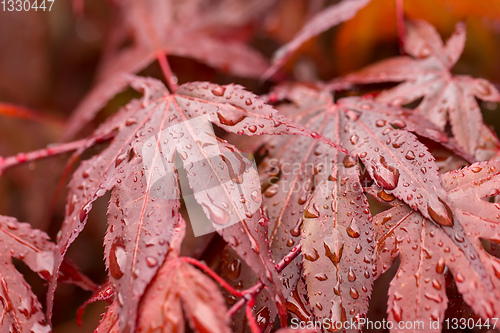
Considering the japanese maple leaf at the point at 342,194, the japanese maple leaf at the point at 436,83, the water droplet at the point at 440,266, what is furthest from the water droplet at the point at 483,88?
the water droplet at the point at 440,266

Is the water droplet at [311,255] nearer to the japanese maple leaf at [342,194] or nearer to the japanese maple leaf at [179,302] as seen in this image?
the japanese maple leaf at [342,194]

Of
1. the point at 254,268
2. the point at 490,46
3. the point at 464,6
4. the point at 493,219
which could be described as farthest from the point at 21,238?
the point at 490,46

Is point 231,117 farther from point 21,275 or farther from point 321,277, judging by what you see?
point 21,275

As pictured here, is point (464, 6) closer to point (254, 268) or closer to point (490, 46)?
point (490, 46)

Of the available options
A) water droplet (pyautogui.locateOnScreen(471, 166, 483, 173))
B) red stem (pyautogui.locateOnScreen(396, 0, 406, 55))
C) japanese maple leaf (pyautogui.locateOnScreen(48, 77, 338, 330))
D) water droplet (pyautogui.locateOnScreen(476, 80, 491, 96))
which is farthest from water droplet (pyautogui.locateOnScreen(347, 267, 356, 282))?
red stem (pyautogui.locateOnScreen(396, 0, 406, 55))

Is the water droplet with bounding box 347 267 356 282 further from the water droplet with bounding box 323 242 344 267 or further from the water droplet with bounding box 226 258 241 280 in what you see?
the water droplet with bounding box 226 258 241 280
